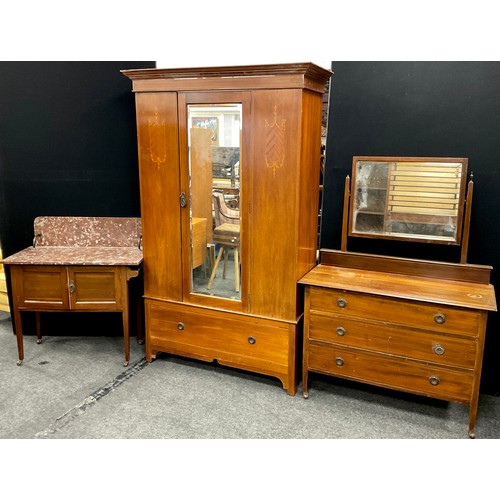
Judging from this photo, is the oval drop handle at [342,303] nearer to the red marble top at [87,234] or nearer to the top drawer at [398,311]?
the top drawer at [398,311]

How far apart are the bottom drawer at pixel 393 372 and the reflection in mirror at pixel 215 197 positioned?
69cm

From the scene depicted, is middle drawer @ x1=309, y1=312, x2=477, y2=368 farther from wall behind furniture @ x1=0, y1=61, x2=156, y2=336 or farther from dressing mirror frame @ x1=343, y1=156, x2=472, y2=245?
wall behind furniture @ x1=0, y1=61, x2=156, y2=336

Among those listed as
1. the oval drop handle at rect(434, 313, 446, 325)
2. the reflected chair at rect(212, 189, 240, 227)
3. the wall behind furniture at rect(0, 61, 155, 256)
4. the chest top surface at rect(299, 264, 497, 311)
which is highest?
the wall behind furniture at rect(0, 61, 155, 256)

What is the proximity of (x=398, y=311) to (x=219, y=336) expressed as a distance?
3.88 feet

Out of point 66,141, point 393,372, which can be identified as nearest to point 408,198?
point 393,372

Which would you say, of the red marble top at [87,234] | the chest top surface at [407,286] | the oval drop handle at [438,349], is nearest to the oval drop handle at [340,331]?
the chest top surface at [407,286]

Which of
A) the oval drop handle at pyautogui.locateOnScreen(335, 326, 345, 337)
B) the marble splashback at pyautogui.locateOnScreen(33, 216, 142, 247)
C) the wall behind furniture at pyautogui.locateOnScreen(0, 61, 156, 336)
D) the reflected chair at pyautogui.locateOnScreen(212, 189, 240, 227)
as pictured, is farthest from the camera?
the marble splashback at pyautogui.locateOnScreen(33, 216, 142, 247)

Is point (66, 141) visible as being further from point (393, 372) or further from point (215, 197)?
point (393, 372)

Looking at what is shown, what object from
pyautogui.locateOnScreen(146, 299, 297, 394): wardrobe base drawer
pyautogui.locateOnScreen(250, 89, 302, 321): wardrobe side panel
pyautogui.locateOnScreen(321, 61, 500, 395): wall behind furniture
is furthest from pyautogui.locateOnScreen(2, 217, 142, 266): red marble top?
pyautogui.locateOnScreen(321, 61, 500, 395): wall behind furniture

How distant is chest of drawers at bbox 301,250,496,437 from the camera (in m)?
2.54

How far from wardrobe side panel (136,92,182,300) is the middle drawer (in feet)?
3.39

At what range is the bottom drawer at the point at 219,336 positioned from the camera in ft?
9.90

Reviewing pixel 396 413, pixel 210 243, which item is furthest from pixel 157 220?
pixel 396 413

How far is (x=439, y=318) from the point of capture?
2557mm
